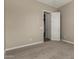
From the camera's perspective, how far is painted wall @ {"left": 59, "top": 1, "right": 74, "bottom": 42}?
17.3 feet

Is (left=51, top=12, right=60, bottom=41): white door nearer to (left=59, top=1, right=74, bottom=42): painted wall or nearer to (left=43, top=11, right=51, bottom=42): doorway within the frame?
(left=59, top=1, right=74, bottom=42): painted wall

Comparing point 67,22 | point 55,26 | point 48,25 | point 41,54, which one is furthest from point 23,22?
point 67,22

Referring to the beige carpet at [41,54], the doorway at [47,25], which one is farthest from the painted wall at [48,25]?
the beige carpet at [41,54]

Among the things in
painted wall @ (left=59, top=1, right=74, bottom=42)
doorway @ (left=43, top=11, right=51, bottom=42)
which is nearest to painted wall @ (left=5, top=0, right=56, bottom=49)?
doorway @ (left=43, top=11, right=51, bottom=42)

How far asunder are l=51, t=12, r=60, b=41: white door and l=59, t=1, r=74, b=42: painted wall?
0.31m

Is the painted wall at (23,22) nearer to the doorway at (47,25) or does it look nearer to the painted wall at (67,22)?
the doorway at (47,25)

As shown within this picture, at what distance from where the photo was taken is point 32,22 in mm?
4910

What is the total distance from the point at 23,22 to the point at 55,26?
2.87m

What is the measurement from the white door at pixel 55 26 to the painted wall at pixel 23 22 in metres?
1.19

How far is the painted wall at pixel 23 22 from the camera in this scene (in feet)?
12.4

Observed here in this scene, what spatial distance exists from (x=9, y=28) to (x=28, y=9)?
5.23 ft

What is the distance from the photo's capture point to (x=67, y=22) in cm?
568

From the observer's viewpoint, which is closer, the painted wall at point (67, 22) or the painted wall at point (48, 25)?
the painted wall at point (67, 22)
